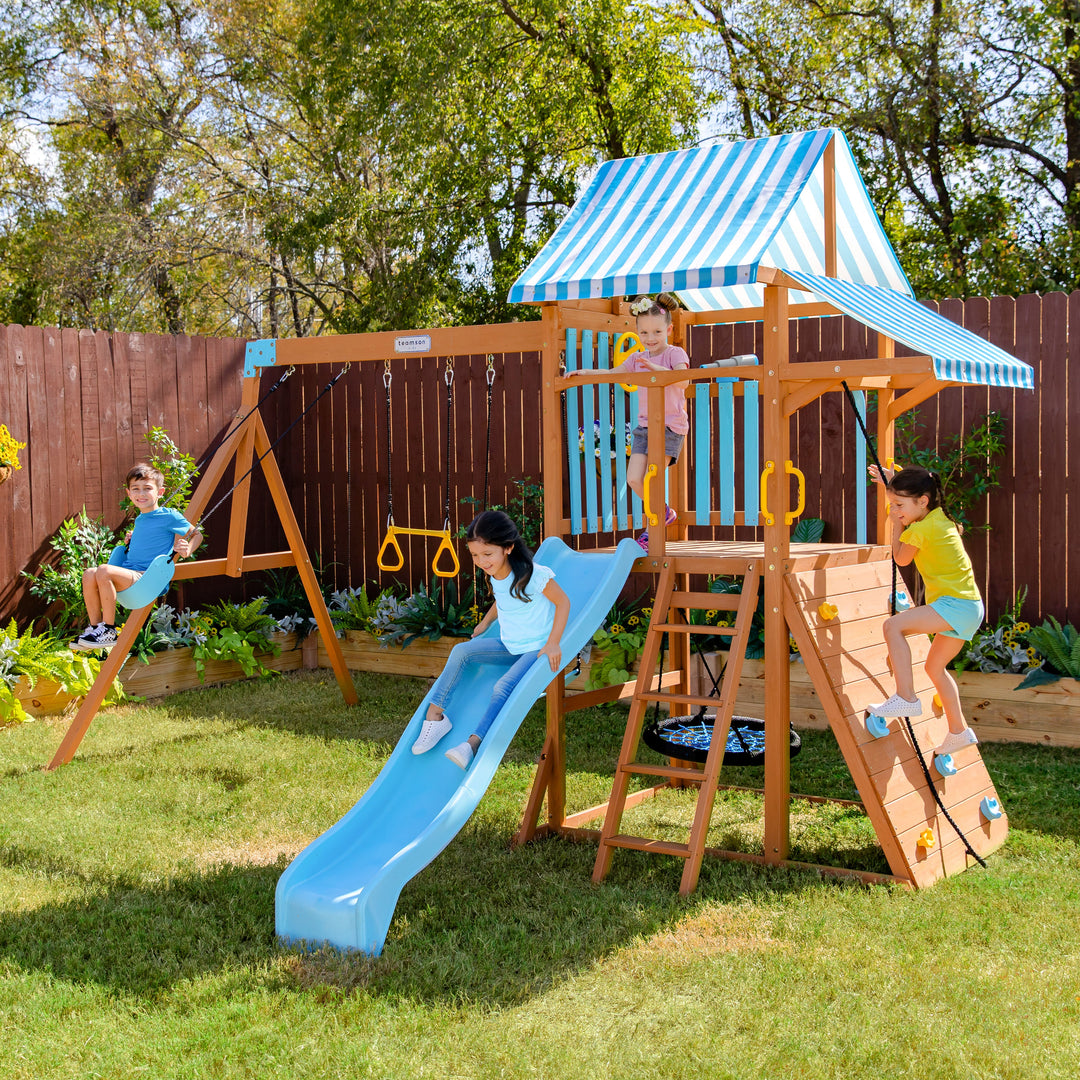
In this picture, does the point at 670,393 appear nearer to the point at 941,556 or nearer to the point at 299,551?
the point at 941,556

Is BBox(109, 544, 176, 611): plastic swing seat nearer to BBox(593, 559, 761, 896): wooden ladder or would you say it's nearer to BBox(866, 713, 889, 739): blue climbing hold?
BBox(593, 559, 761, 896): wooden ladder

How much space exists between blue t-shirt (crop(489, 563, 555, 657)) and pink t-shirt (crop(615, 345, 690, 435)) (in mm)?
1165

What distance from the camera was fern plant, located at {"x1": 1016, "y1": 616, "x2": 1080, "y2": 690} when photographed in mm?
6605

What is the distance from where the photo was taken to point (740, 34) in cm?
1625

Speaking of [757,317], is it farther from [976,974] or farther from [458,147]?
[458,147]

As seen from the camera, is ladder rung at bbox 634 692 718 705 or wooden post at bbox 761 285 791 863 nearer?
ladder rung at bbox 634 692 718 705

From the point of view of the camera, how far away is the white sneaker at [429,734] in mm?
4832

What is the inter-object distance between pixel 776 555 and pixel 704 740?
0.99 m

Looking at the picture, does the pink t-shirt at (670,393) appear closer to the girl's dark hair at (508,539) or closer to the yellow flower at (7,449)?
the girl's dark hair at (508,539)

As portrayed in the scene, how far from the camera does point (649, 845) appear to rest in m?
4.68

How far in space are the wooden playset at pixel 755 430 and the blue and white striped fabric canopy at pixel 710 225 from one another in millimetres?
12

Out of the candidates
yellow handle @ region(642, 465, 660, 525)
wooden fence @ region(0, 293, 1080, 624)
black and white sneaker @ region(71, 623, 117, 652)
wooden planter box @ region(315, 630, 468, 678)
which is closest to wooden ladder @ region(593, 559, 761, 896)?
yellow handle @ region(642, 465, 660, 525)

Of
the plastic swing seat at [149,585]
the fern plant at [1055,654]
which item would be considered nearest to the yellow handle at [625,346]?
the plastic swing seat at [149,585]

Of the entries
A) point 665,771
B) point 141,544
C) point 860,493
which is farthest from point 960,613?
point 141,544
